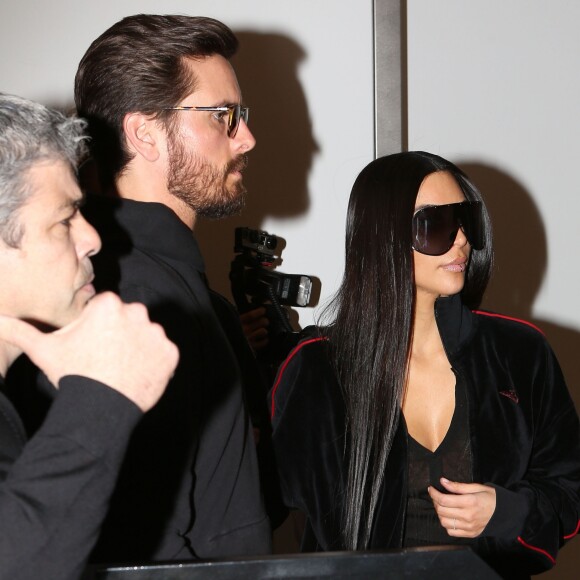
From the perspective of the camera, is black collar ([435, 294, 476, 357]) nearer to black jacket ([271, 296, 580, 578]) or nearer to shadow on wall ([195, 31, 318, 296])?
black jacket ([271, 296, 580, 578])

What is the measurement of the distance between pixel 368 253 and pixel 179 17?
24.4 inches

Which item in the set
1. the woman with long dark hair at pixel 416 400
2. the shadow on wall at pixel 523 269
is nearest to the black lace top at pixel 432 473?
the woman with long dark hair at pixel 416 400

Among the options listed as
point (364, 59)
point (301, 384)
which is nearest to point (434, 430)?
point (301, 384)

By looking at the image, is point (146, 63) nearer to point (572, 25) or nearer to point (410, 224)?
point (410, 224)

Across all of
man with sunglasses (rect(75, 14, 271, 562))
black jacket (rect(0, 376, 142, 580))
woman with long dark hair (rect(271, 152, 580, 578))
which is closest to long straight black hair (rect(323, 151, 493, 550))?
woman with long dark hair (rect(271, 152, 580, 578))

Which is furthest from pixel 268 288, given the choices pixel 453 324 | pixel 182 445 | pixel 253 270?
pixel 182 445

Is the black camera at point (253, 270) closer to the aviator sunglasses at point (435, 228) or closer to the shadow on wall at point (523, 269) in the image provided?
the aviator sunglasses at point (435, 228)

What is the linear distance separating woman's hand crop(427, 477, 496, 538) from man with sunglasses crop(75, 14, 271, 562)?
467 millimetres

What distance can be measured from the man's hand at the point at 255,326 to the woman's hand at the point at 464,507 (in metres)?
0.68

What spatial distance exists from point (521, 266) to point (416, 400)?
1474 millimetres

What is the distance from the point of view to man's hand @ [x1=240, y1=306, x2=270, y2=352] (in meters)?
2.29

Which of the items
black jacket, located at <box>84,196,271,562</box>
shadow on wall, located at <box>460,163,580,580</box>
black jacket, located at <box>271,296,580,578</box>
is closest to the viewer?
black jacket, located at <box>84,196,271,562</box>

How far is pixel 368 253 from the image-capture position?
1.94m

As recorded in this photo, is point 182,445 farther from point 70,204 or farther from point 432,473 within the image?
point 432,473
